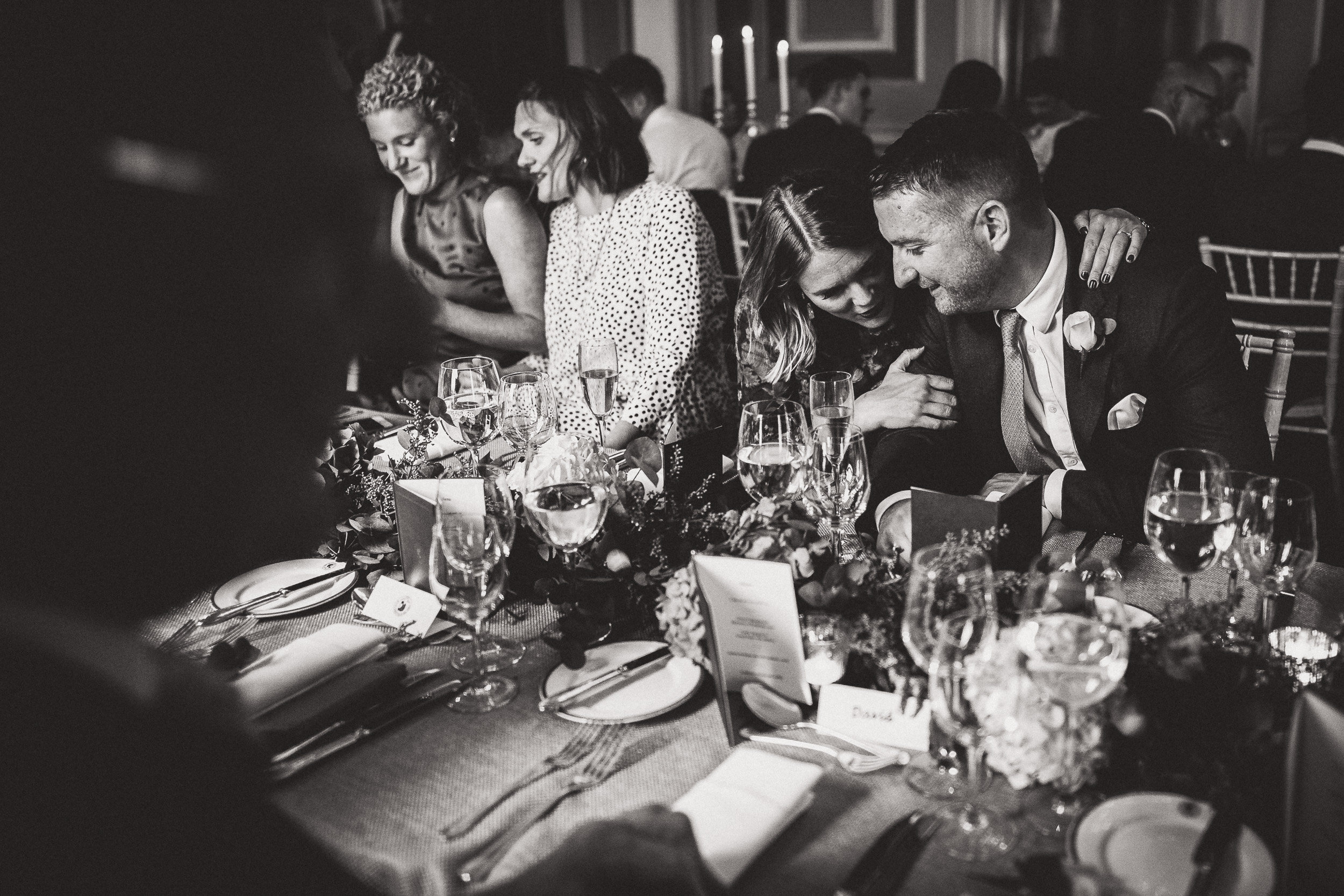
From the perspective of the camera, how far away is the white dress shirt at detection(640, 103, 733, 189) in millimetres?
5570

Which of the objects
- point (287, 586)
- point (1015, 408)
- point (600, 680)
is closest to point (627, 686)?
point (600, 680)

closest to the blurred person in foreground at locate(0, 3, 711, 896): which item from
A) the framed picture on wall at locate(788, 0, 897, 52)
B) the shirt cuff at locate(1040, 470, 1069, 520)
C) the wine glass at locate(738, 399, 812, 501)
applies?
the wine glass at locate(738, 399, 812, 501)

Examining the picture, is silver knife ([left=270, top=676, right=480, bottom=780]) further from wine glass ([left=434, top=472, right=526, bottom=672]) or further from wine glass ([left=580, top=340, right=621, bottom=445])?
wine glass ([left=580, top=340, right=621, bottom=445])

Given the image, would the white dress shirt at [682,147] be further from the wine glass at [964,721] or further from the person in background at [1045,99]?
the wine glass at [964,721]

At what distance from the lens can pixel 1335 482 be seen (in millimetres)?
3545

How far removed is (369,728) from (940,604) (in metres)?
0.68

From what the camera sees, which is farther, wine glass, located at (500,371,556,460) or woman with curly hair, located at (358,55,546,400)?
woman with curly hair, located at (358,55,546,400)

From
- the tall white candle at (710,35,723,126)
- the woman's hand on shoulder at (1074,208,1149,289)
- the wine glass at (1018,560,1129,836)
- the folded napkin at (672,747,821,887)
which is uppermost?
the tall white candle at (710,35,723,126)

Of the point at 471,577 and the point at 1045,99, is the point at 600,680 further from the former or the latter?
the point at 1045,99

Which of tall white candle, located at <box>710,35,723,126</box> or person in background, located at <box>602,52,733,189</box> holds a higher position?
tall white candle, located at <box>710,35,723,126</box>

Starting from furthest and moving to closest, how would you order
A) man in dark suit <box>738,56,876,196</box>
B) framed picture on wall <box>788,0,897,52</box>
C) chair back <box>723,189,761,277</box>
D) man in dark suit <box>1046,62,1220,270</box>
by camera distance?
framed picture on wall <box>788,0,897,52</box>, chair back <box>723,189,761,277</box>, man in dark suit <box>738,56,876,196</box>, man in dark suit <box>1046,62,1220,270</box>

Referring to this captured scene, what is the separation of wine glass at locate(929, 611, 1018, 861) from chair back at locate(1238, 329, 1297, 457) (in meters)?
1.48

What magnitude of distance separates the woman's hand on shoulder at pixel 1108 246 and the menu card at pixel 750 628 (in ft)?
4.01

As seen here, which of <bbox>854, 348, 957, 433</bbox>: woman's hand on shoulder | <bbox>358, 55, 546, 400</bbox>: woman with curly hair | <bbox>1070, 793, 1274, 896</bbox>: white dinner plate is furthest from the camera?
<bbox>358, 55, 546, 400</bbox>: woman with curly hair
